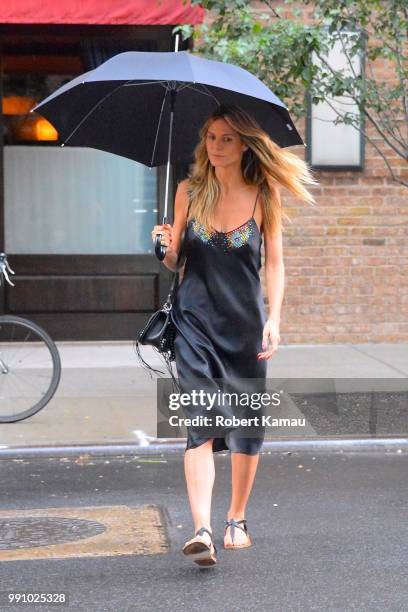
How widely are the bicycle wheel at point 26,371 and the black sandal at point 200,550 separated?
3437 mm

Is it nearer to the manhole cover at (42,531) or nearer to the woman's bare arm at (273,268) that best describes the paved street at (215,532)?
the manhole cover at (42,531)

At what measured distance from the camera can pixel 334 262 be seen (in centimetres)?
1236

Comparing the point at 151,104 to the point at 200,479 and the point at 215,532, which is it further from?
the point at 215,532

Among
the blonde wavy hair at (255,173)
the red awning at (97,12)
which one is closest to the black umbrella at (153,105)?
the blonde wavy hair at (255,173)

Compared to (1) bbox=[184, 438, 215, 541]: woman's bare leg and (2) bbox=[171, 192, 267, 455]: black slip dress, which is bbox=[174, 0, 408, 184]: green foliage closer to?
(2) bbox=[171, 192, 267, 455]: black slip dress

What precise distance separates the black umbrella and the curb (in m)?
2.23

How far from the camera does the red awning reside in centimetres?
1113

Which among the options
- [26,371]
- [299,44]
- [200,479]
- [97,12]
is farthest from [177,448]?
[97,12]

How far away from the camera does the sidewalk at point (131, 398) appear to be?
7.96 meters

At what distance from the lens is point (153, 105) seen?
19.1 feet

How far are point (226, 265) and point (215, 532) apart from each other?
4.51 feet

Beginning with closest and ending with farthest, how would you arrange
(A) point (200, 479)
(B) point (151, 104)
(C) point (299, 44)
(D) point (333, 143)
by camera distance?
(A) point (200, 479) → (B) point (151, 104) → (C) point (299, 44) → (D) point (333, 143)

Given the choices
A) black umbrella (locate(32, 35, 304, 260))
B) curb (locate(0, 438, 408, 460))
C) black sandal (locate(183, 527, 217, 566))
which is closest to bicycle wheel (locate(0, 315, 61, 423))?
curb (locate(0, 438, 408, 460))

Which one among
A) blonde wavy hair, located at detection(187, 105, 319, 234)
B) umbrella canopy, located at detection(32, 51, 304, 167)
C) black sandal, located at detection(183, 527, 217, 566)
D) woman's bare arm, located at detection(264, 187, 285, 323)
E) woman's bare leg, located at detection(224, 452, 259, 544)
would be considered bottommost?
black sandal, located at detection(183, 527, 217, 566)
